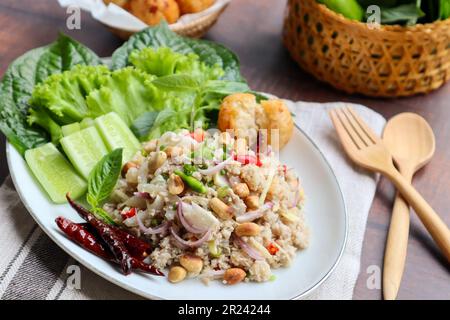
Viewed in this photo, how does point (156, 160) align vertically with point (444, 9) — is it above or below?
below

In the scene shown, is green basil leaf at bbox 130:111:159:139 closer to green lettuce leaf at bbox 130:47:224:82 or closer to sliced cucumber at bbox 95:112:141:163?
sliced cucumber at bbox 95:112:141:163

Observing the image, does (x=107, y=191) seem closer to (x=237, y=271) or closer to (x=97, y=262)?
(x=97, y=262)

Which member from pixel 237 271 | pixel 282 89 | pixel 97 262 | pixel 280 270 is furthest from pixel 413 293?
pixel 282 89

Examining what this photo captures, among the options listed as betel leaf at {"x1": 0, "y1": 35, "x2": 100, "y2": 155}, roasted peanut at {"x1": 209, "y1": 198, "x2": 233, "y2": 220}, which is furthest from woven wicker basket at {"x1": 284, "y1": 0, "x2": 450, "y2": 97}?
roasted peanut at {"x1": 209, "y1": 198, "x2": 233, "y2": 220}

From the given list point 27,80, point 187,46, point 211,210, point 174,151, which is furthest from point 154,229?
Result: point 187,46

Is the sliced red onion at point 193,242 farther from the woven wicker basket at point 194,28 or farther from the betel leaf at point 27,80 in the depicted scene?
the woven wicker basket at point 194,28

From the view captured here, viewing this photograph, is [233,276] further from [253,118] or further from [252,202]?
[253,118]
